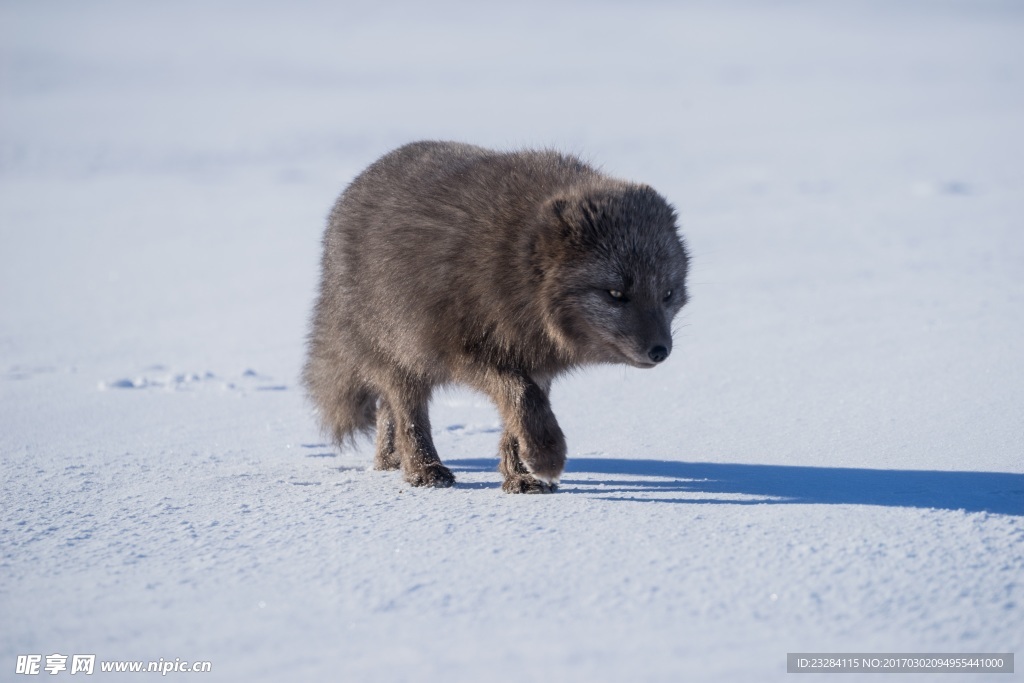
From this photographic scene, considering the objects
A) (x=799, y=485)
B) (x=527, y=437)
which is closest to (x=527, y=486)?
(x=527, y=437)

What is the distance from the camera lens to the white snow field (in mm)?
2807

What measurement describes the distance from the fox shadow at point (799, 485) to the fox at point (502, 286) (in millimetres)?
334

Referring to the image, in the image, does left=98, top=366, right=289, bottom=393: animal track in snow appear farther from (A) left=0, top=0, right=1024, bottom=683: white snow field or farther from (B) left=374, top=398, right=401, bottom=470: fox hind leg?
(B) left=374, top=398, right=401, bottom=470: fox hind leg

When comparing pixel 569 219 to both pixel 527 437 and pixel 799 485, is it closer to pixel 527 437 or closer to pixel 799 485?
pixel 527 437

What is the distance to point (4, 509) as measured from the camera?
3.91 metres

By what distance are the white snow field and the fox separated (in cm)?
34

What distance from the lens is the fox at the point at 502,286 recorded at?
13.0ft

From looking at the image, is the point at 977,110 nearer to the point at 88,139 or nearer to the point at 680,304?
the point at 88,139

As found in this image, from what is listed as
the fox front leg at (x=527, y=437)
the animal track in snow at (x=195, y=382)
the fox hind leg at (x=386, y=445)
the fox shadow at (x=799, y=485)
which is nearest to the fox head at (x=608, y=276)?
the fox front leg at (x=527, y=437)

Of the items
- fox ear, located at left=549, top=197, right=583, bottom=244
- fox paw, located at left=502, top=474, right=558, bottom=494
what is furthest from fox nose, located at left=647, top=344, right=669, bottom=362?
fox paw, located at left=502, top=474, right=558, bottom=494

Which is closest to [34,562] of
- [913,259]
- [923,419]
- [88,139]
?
[923,419]

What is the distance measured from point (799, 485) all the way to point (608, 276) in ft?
3.31

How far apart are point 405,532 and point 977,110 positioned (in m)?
18.2

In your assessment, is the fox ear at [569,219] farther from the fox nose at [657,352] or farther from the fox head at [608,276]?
the fox nose at [657,352]
